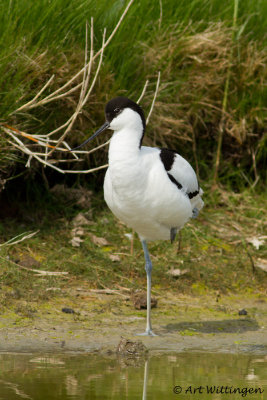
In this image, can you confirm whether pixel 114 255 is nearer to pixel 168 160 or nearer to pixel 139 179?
pixel 168 160

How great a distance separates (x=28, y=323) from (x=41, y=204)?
5.10 feet

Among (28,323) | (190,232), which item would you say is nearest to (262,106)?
(190,232)

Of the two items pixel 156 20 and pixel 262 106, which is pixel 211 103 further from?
pixel 156 20

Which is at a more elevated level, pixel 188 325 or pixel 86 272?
pixel 86 272

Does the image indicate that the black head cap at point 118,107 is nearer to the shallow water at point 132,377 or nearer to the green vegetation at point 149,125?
the green vegetation at point 149,125

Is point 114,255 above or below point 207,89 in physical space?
below

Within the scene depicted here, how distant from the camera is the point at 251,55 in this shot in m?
6.40

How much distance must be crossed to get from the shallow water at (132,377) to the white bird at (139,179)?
0.60 m

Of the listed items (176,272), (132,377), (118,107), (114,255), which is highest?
(118,107)

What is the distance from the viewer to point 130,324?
4.59 meters

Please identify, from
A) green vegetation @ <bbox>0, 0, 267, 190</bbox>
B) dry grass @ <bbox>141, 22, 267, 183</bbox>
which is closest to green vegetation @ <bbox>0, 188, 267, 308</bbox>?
green vegetation @ <bbox>0, 0, 267, 190</bbox>

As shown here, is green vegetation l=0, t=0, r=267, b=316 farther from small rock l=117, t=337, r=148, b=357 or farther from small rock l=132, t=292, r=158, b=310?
small rock l=117, t=337, r=148, b=357

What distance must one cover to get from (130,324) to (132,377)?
3.41ft

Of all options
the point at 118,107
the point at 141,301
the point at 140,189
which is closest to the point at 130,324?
the point at 141,301
